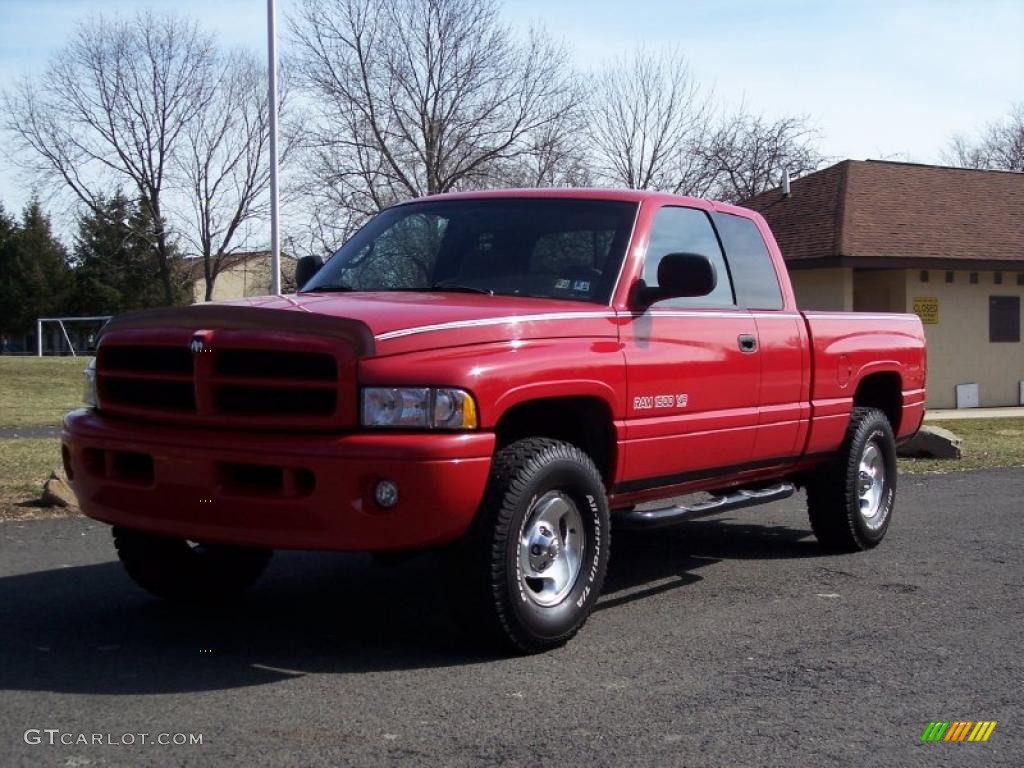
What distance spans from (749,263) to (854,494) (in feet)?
5.32

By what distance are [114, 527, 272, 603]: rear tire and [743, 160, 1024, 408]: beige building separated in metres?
16.7

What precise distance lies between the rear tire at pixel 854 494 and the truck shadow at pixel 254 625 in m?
0.30

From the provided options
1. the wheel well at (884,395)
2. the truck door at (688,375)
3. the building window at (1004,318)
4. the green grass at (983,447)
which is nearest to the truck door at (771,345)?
the truck door at (688,375)

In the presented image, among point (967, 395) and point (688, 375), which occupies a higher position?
point (688, 375)

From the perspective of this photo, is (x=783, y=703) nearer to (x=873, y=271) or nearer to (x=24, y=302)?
(x=873, y=271)

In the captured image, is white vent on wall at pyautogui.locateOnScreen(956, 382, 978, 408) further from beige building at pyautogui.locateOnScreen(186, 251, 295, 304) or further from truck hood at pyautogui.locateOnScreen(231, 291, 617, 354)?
truck hood at pyautogui.locateOnScreen(231, 291, 617, 354)

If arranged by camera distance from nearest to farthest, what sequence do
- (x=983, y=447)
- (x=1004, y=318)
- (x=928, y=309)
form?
(x=983, y=447) < (x=928, y=309) < (x=1004, y=318)

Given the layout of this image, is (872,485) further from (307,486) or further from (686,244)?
(307,486)

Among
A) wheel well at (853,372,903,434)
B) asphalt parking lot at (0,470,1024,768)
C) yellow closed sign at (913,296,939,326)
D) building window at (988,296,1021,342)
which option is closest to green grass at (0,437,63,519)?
asphalt parking lot at (0,470,1024,768)

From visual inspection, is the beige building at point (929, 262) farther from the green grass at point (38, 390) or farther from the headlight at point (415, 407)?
the headlight at point (415, 407)

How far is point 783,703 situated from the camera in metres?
4.44

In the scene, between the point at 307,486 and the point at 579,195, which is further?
the point at 579,195

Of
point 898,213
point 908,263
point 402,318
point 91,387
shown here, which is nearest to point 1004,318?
point 898,213

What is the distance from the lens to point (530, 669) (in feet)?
15.9
